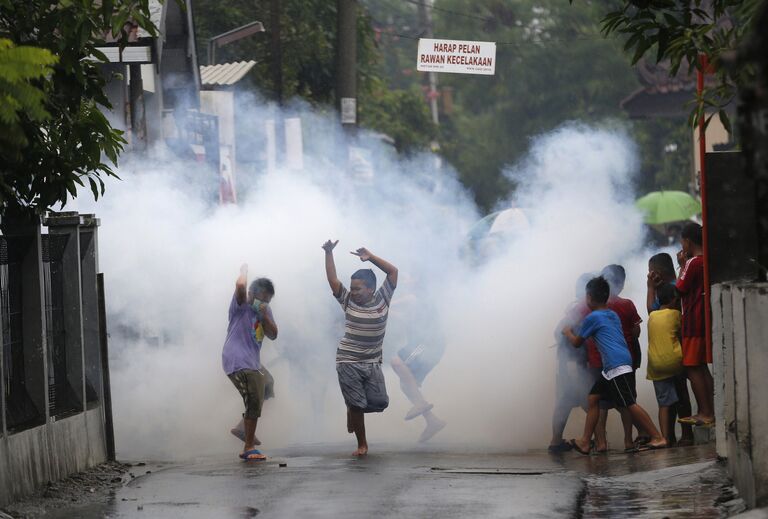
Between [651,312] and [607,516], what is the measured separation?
4435 mm

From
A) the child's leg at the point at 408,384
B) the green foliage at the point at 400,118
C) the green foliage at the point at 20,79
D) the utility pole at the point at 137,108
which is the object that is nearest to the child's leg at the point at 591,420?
the child's leg at the point at 408,384

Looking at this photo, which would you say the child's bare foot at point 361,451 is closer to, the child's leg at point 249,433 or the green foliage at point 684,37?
the child's leg at point 249,433

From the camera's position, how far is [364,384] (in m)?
12.6

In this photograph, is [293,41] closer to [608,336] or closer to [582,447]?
[608,336]

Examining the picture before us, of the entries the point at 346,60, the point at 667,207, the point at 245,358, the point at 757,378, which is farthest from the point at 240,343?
the point at 667,207

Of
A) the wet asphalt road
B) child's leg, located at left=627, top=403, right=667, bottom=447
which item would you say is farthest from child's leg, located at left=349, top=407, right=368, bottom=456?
child's leg, located at left=627, top=403, right=667, bottom=447

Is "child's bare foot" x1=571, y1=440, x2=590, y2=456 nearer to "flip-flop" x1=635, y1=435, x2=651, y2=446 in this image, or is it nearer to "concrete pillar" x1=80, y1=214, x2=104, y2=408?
"flip-flop" x1=635, y1=435, x2=651, y2=446

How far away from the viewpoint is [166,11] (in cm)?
2147

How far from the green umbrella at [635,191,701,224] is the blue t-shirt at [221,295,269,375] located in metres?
13.5

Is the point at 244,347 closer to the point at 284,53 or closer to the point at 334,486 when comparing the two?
the point at 334,486

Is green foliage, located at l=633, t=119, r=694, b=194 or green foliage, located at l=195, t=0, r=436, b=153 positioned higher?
green foliage, located at l=195, t=0, r=436, b=153

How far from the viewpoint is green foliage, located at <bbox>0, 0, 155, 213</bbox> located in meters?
8.78

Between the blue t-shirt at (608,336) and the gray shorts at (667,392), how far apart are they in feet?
1.05

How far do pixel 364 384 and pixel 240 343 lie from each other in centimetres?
111
